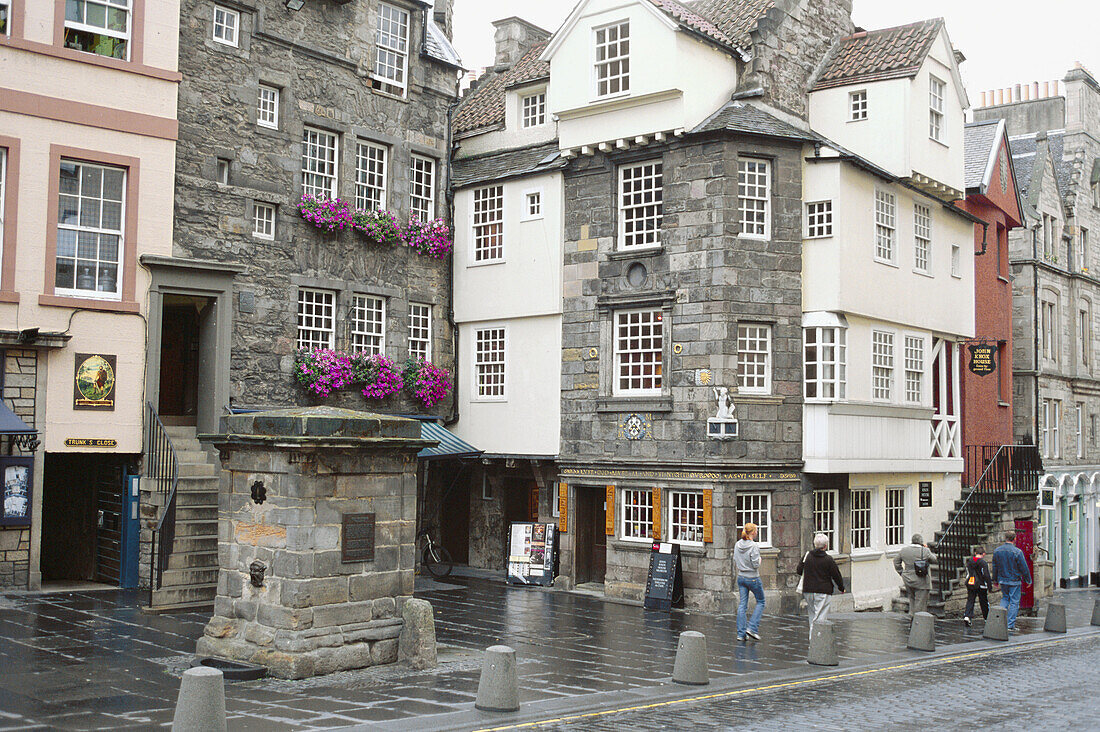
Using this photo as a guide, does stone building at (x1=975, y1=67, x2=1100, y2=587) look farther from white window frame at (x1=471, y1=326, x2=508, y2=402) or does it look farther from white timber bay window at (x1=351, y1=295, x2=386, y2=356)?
white timber bay window at (x1=351, y1=295, x2=386, y2=356)

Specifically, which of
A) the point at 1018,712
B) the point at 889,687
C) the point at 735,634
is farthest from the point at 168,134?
the point at 1018,712

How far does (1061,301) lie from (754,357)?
18.2 metres

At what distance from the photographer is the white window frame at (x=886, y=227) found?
22547mm

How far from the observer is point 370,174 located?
24.0 metres

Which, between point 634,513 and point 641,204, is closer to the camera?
point 634,513

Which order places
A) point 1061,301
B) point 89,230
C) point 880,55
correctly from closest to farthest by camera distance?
point 89,230, point 880,55, point 1061,301

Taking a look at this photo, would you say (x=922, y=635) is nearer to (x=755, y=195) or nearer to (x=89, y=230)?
(x=755, y=195)

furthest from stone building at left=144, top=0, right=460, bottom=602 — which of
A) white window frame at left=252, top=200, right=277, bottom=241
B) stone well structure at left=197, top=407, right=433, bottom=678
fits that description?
stone well structure at left=197, top=407, right=433, bottom=678

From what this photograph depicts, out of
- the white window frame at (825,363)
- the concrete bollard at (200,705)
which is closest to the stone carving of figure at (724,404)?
the white window frame at (825,363)

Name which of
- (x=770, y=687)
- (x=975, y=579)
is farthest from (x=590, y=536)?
(x=770, y=687)

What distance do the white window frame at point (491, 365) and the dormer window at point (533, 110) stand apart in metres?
4.84

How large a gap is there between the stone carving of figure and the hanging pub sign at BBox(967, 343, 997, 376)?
8.97 meters

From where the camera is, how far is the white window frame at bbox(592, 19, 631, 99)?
21938mm

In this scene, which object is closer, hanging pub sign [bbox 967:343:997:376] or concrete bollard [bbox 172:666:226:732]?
concrete bollard [bbox 172:666:226:732]
